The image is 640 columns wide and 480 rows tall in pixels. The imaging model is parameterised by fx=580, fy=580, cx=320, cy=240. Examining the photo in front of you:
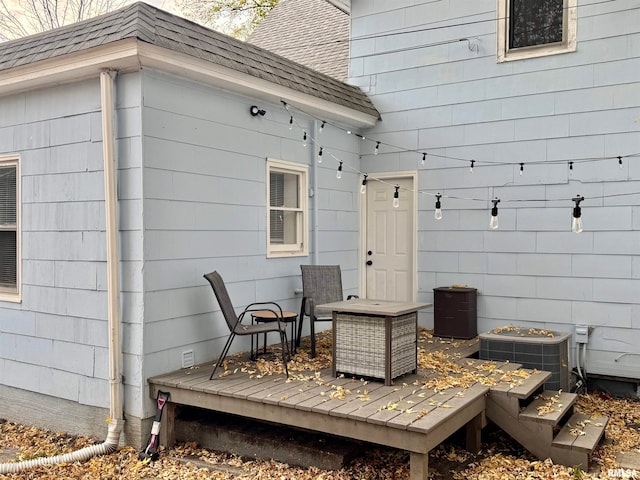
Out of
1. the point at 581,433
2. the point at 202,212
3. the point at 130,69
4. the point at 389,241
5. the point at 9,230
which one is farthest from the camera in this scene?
the point at 389,241

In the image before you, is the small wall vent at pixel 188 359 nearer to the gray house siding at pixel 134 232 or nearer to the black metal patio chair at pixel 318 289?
the gray house siding at pixel 134 232

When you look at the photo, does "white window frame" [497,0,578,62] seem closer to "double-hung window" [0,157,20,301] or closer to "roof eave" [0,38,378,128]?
"roof eave" [0,38,378,128]

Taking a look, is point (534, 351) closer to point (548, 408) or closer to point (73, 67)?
point (548, 408)

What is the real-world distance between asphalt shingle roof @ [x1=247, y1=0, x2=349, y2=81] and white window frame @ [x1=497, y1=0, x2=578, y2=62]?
2098 millimetres

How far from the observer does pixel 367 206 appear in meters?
7.20

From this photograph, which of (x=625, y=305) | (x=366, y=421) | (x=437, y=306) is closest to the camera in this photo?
(x=366, y=421)

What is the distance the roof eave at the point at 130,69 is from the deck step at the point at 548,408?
346 cm

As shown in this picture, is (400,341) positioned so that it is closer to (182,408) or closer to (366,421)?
(366,421)

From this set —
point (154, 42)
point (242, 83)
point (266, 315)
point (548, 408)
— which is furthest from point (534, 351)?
point (154, 42)

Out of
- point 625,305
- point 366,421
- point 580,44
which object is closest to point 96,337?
point 366,421

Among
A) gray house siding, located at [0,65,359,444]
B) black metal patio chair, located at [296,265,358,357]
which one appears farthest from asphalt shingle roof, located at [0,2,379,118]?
black metal patio chair, located at [296,265,358,357]

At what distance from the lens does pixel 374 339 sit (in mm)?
4281

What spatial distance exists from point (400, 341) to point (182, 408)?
5.90ft

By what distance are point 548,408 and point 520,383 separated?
0.26 meters
